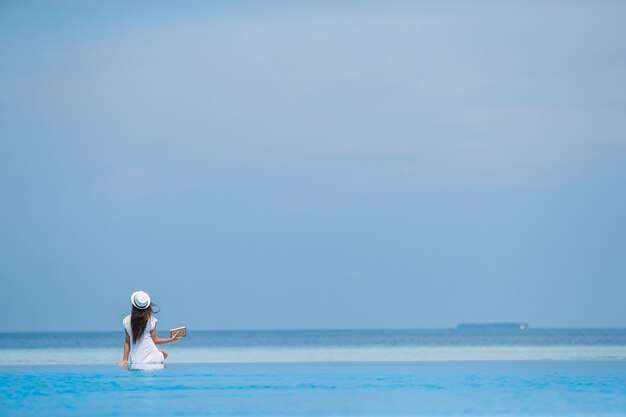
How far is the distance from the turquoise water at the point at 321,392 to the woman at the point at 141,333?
13.3 inches

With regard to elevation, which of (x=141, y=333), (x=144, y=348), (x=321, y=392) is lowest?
(x=321, y=392)

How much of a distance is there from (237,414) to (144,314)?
2.60 metres

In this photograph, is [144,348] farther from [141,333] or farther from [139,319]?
[139,319]

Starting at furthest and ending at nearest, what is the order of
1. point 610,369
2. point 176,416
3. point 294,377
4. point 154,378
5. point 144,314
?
1. point 610,369
2. point 294,377
3. point 154,378
4. point 144,314
5. point 176,416

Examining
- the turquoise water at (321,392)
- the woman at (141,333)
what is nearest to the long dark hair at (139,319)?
the woman at (141,333)

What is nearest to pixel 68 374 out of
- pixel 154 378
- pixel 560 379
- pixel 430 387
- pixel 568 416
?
pixel 154 378

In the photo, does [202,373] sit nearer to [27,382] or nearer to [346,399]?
[27,382]

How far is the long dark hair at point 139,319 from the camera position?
36.7 ft

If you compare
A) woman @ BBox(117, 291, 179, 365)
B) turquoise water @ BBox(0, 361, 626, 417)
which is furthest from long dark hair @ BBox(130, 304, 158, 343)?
turquoise water @ BBox(0, 361, 626, 417)

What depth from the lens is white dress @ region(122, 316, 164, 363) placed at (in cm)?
1131

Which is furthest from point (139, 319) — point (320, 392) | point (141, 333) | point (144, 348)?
point (320, 392)

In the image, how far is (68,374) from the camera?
14.6 meters

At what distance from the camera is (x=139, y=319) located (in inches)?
441

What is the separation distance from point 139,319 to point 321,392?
2.30m
